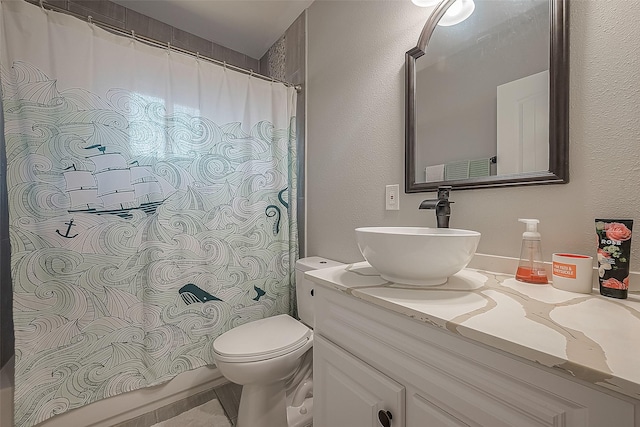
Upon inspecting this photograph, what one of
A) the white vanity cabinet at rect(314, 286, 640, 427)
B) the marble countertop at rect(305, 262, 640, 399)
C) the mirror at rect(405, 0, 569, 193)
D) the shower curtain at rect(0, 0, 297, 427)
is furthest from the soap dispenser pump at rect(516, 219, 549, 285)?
the shower curtain at rect(0, 0, 297, 427)

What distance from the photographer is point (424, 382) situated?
51 centimetres

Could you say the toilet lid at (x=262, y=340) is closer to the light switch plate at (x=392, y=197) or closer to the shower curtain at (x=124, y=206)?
the shower curtain at (x=124, y=206)

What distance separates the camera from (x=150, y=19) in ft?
5.99

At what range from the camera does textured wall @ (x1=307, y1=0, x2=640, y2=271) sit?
63 centimetres

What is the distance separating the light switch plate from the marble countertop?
18.2 inches

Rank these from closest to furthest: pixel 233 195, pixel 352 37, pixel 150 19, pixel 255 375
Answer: pixel 255 375 < pixel 352 37 < pixel 233 195 < pixel 150 19

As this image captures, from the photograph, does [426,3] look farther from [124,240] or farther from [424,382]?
[124,240]

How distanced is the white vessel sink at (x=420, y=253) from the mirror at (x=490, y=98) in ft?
1.23

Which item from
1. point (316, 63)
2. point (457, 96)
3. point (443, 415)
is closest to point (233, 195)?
point (316, 63)

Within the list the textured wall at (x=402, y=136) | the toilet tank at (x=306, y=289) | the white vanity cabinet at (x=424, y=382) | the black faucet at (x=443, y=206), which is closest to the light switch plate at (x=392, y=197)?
the textured wall at (x=402, y=136)

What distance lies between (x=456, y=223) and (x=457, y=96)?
488 millimetres

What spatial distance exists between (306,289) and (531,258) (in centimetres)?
102

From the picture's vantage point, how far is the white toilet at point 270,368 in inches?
41.8

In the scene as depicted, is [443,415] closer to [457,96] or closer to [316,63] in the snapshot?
[457,96]
